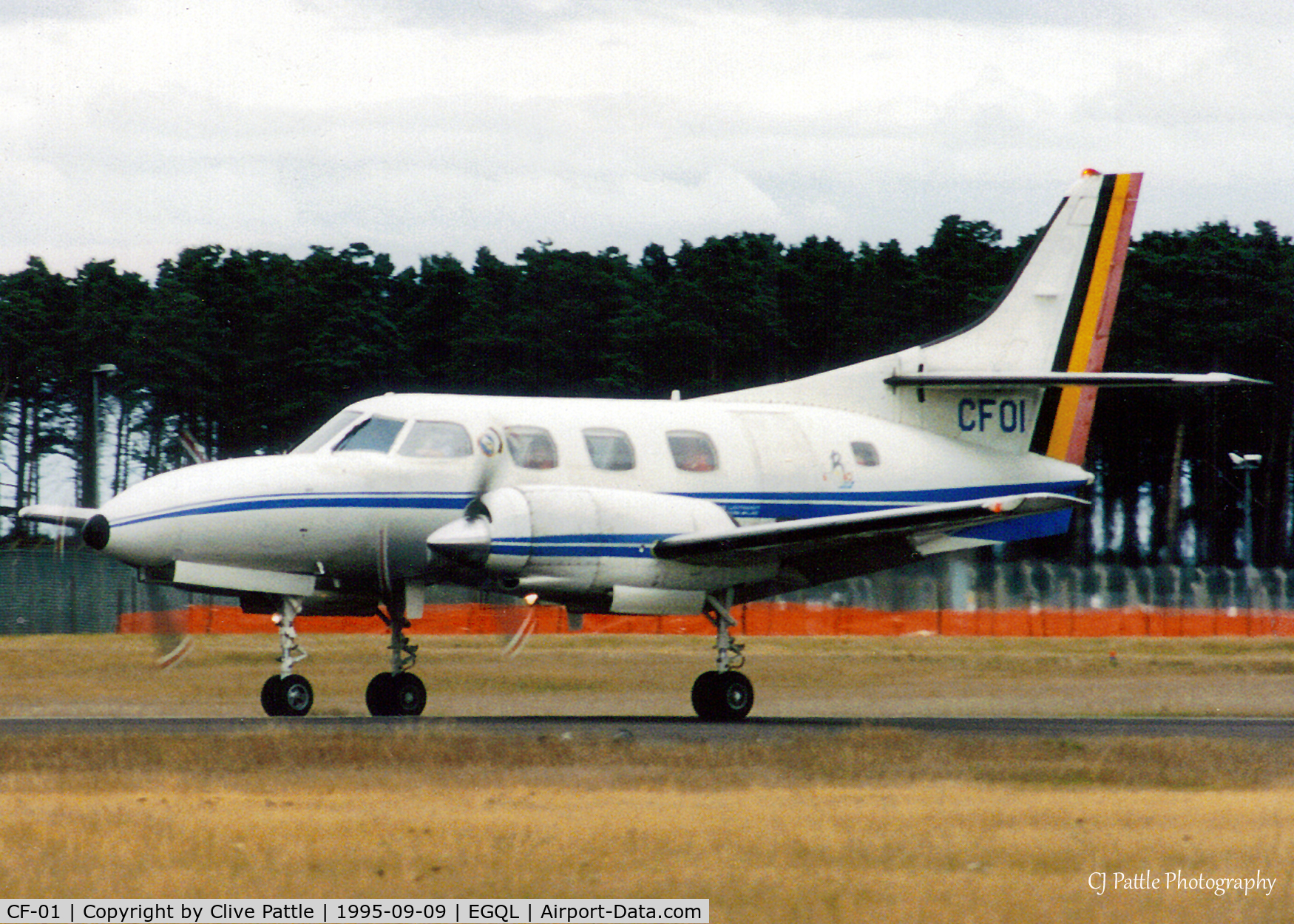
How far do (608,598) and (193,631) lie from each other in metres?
31.3

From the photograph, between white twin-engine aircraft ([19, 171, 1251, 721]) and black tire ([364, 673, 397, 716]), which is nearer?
white twin-engine aircraft ([19, 171, 1251, 721])

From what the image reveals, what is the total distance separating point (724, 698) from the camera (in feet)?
69.7

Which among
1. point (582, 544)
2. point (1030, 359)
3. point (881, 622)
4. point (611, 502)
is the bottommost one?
point (881, 622)

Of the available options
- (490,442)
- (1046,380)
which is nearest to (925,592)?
(1046,380)

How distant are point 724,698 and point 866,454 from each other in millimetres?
4264

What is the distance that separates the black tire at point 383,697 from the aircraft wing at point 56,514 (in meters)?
4.19

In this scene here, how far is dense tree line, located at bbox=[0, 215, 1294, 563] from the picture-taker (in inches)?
2911

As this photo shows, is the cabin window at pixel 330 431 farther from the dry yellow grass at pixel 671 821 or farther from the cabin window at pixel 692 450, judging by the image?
the cabin window at pixel 692 450

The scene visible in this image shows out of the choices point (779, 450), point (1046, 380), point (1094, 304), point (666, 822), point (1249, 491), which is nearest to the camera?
point (666, 822)

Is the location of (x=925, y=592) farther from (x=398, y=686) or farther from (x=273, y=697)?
(x=273, y=697)

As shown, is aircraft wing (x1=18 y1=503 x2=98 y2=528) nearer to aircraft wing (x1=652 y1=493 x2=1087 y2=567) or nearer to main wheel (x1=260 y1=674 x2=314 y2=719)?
main wheel (x1=260 y1=674 x2=314 y2=719)

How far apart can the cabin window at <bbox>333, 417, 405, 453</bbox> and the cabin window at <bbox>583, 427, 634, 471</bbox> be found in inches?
93.2

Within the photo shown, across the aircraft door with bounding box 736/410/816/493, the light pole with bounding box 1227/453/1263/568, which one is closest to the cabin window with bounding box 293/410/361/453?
the aircraft door with bounding box 736/410/816/493

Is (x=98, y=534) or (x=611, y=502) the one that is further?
(x=611, y=502)
